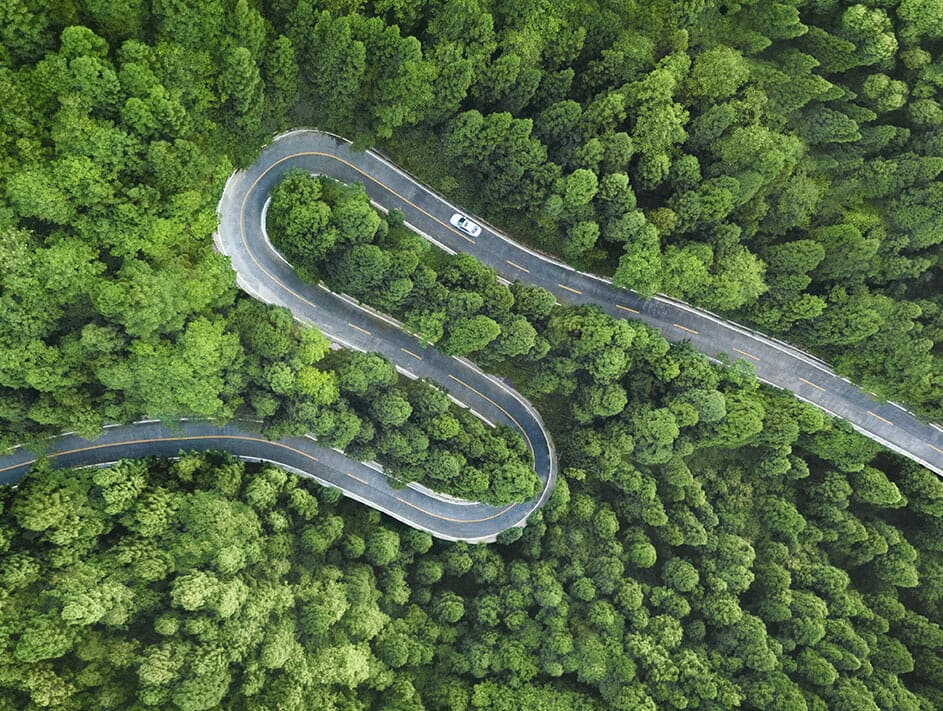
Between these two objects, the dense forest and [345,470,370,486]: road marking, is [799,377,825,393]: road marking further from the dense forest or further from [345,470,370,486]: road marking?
[345,470,370,486]: road marking

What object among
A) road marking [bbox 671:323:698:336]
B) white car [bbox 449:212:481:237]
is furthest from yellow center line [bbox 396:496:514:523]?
white car [bbox 449:212:481:237]

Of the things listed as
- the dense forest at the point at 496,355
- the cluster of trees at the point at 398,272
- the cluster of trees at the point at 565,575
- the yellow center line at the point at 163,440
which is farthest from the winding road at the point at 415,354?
the cluster of trees at the point at 398,272

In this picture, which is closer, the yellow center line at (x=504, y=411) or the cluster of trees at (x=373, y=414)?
the cluster of trees at (x=373, y=414)

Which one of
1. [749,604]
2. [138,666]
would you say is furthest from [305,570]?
[749,604]

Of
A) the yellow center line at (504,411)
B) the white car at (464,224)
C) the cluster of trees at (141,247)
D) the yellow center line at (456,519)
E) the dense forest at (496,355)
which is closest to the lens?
the cluster of trees at (141,247)

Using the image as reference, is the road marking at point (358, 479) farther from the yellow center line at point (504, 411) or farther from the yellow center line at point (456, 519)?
the yellow center line at point (504, 411)

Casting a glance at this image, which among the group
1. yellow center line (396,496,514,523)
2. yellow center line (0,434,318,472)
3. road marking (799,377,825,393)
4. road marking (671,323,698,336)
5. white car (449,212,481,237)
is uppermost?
white car (449,212,481,237)

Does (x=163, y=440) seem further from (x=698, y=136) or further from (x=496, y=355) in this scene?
(x=698, y=136)

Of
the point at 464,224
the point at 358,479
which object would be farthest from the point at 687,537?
the point at 464,224
